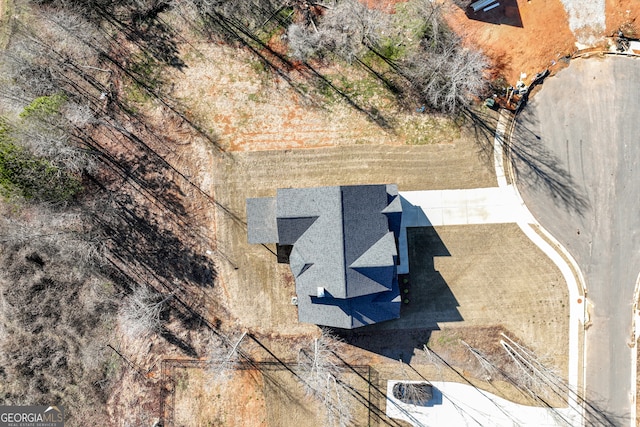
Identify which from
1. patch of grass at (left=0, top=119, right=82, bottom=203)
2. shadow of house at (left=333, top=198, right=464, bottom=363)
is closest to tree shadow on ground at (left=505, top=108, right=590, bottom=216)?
shadow of house at (left=333, top=198, right=464, bottom=363)

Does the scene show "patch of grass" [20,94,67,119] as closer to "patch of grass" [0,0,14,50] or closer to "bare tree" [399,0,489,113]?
"patch of grass" [0,0,14,50]

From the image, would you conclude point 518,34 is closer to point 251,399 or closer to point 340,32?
point 340,32

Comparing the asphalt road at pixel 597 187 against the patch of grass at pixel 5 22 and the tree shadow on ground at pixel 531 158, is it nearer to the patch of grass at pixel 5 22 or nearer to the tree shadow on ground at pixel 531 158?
the tree shadow on ground at pixel 531 158

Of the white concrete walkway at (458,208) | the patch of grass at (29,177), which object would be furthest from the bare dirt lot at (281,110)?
the patch of grass at (29,177)

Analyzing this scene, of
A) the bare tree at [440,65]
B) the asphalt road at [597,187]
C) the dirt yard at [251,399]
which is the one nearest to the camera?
the bare tree at [440,65]

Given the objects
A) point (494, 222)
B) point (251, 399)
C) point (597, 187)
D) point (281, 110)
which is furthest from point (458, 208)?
point (251, 399)

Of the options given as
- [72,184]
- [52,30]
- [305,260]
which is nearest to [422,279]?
[305,260]
